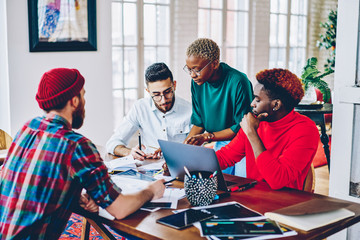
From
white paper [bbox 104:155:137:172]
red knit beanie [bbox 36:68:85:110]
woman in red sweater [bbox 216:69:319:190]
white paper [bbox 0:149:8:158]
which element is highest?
red knit beanie [bbox 36:68:85:110]

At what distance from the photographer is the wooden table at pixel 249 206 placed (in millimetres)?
1450

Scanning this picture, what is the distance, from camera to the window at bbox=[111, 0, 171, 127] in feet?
18.4

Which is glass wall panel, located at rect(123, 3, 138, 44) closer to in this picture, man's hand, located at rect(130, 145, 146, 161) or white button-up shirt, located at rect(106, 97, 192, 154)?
white button-up shirt, located at rect(106, 97, 192, 154)

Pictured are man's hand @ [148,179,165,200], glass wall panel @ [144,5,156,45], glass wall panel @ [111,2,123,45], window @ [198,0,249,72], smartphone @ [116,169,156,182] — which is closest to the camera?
man's hand @ [148,179,165,200]

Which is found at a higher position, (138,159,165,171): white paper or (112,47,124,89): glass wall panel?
(112,47,124,89): glass wall panel

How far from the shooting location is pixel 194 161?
6.23 feet

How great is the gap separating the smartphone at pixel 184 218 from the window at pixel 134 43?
13.7ft

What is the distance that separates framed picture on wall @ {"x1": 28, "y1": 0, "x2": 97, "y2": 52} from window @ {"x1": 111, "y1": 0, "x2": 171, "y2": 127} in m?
0.95

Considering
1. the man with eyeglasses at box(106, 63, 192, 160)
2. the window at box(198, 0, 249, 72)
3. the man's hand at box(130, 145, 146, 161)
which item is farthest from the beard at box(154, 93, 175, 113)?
the window at box(198, 0, 249, 72)

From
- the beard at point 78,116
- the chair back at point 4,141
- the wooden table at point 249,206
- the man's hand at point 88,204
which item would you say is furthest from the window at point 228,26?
the man's hand at point 88,204

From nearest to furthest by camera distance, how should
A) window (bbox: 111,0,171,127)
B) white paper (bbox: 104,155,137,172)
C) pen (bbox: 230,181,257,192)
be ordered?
pen (bbox: 230,181,257,192), white paper (bbox: 104,155,137,172), window (bbox: 111,0,171,127)

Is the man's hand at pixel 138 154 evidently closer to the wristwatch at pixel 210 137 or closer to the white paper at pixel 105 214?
the wristwatch at pixel 210 137

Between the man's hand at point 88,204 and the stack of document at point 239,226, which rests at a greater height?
the man's hand at point 88,204

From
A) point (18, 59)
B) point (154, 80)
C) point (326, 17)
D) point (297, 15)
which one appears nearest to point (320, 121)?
point (154, 80)
